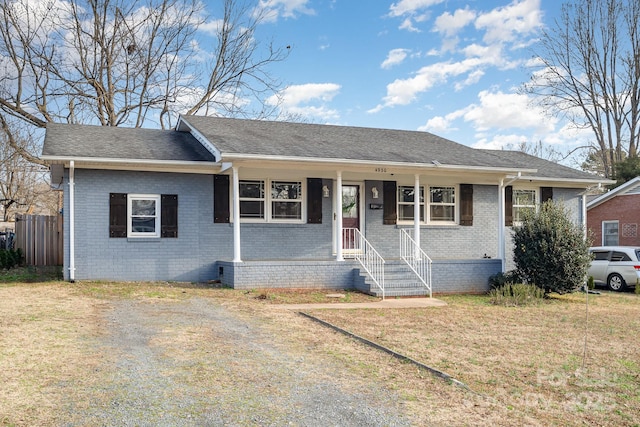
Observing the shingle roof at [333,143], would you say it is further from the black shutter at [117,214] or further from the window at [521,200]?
the black shutter at [117,214]

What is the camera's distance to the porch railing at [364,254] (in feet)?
44.4

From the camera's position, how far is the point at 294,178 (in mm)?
15211

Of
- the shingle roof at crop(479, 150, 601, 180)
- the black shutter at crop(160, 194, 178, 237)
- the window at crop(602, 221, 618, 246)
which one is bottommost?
the window at crop(602, 221, 618, 246)

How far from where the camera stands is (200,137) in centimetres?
1488

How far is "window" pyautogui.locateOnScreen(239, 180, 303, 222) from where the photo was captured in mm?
14859

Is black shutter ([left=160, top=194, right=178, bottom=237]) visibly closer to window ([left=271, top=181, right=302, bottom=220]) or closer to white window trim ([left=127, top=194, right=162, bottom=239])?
white window trim ([left=127, top=194, right=162, bottom=239])

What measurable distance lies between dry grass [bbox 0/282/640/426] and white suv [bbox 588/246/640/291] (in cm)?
503

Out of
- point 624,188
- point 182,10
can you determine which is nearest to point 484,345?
point 624,188

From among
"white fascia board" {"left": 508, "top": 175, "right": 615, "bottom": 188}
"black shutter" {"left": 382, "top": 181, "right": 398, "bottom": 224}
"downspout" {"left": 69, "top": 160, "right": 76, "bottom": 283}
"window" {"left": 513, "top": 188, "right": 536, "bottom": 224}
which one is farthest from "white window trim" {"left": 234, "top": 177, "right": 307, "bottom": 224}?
"window" {"left": 513, "top": 188, "right": 536, "bottom": 224}

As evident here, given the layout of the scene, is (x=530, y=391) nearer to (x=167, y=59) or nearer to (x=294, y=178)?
(x=294, y=178)

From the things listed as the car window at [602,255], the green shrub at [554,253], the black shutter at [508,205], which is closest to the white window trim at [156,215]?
the green shrub at [554,253]

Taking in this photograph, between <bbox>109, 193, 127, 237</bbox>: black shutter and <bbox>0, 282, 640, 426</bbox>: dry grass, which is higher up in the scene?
<bbox>109, 193, 127, 237</bbox>: black shutter

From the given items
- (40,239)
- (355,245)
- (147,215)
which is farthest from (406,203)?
(40,239)

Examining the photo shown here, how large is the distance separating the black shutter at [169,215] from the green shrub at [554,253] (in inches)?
337
